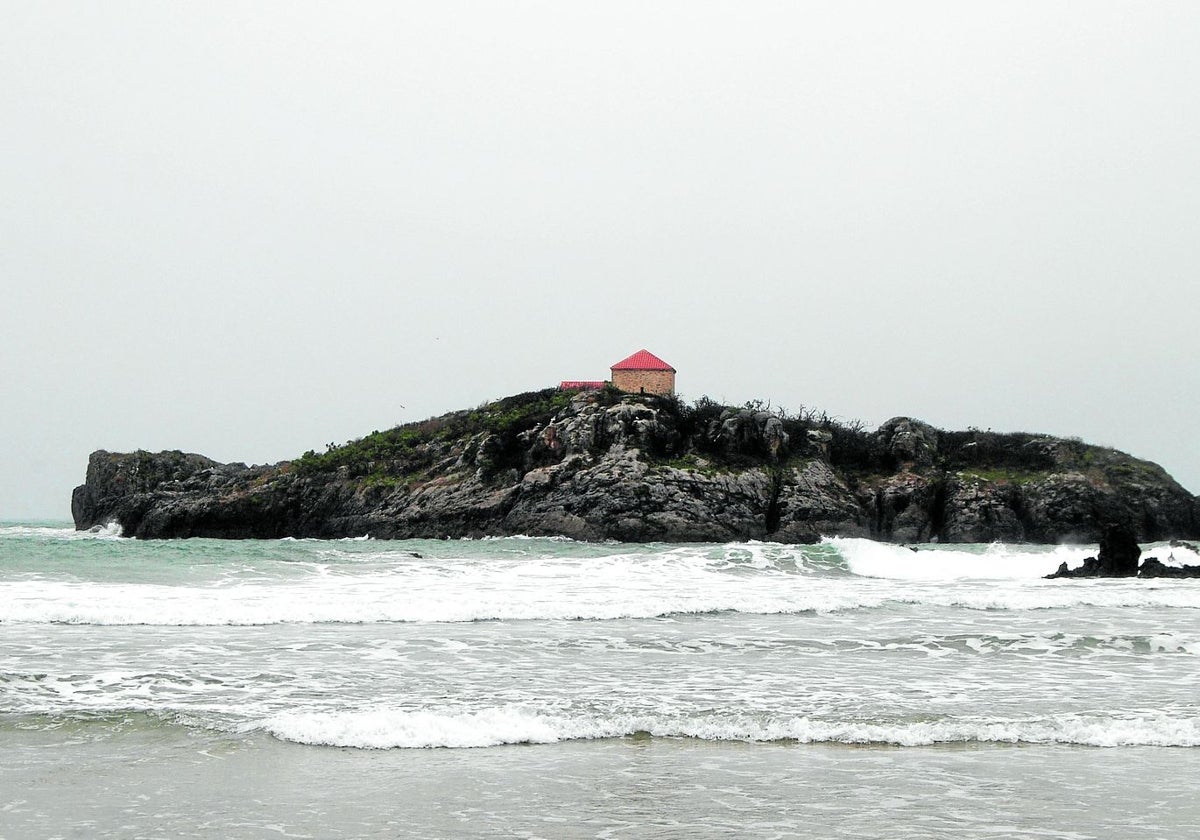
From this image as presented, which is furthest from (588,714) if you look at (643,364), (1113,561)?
(643,364)

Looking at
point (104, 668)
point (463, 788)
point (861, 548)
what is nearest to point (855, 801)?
point (463, 788)

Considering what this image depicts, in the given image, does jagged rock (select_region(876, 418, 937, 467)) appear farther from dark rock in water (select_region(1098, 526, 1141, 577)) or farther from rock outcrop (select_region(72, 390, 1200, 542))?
dark rock in water (select_region(1098, 526, 1141, 577))

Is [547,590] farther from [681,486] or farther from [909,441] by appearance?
[909,441]

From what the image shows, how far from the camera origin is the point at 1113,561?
32.1 metres

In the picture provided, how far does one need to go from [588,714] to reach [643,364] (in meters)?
58.5

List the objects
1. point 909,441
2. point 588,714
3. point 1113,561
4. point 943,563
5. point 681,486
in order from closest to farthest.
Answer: point 588,714 < point 1113,561 < point 943,563 < point 681,486 < point 909,441

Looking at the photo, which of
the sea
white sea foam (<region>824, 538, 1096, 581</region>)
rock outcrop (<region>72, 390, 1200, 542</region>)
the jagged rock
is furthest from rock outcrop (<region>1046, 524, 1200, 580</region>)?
the jagged rock

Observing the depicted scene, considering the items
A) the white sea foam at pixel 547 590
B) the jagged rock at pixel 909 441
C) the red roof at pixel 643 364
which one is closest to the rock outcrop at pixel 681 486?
the jagged rock at pixel 909 441

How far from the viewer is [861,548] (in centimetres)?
3941

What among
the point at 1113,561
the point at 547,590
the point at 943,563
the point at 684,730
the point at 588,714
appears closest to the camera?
the point at 684,730

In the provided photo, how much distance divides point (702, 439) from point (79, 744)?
4743cm

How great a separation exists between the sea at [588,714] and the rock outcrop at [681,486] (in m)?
27.0

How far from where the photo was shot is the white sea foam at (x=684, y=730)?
988 cm

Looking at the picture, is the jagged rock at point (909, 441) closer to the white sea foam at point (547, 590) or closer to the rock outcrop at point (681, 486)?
the rock outcrop at point (681, 486)
